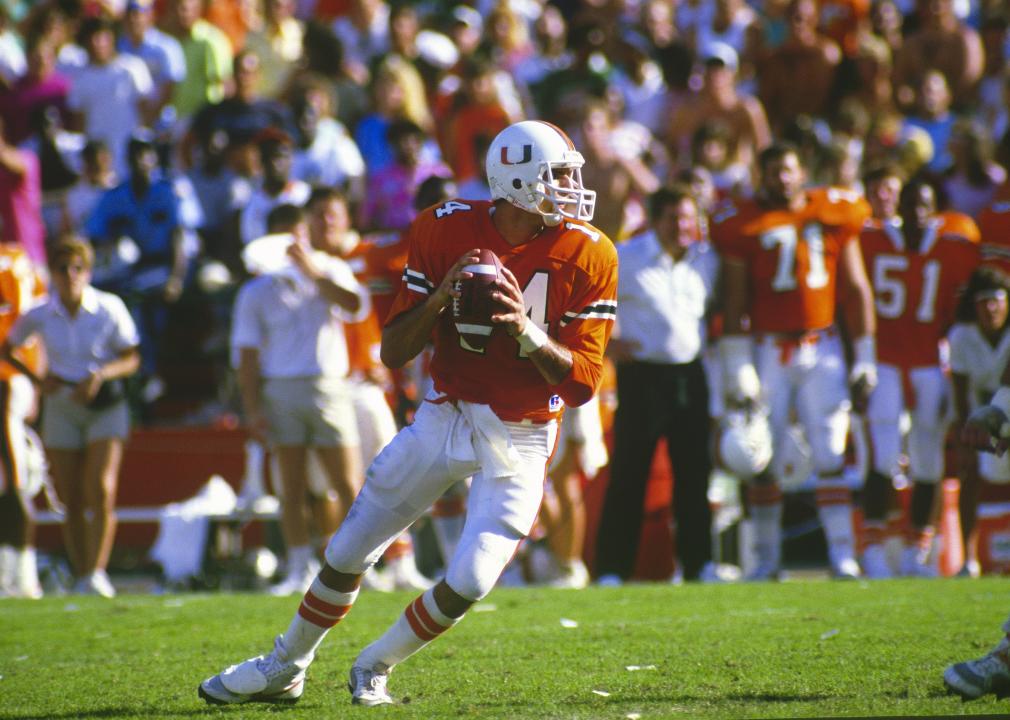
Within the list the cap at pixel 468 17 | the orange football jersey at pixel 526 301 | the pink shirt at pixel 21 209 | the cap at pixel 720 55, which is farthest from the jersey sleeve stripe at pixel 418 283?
the cap at pixel 468 17

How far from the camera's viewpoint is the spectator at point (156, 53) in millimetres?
12648

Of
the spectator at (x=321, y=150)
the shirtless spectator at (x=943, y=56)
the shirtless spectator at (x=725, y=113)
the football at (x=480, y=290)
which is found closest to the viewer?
the football at (x=480, y=290)

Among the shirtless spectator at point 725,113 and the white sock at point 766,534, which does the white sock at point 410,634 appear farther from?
the shirtless spectator at point 725,113

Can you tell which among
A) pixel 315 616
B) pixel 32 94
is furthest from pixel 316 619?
pixel 32 94

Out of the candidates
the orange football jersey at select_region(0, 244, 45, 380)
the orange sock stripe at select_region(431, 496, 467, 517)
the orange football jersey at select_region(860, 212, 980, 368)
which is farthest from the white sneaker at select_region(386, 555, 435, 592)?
the orange football jersey at select_region(860, 212, 980, 368)

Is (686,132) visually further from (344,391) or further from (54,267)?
(54,267)

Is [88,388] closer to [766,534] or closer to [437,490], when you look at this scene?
[766,534]

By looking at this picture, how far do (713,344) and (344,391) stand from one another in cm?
222

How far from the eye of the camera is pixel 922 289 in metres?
→ 9.27

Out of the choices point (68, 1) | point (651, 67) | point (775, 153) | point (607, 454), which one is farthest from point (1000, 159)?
point (68, 1)

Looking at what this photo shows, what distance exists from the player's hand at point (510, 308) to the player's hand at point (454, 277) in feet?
→ 0.33

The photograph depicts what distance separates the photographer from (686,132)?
11.9 metres

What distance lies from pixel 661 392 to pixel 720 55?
413 centimetres

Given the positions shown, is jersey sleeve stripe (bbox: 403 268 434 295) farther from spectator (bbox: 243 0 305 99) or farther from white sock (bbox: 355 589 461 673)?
spectator (bbox: 243 0 305 99)
